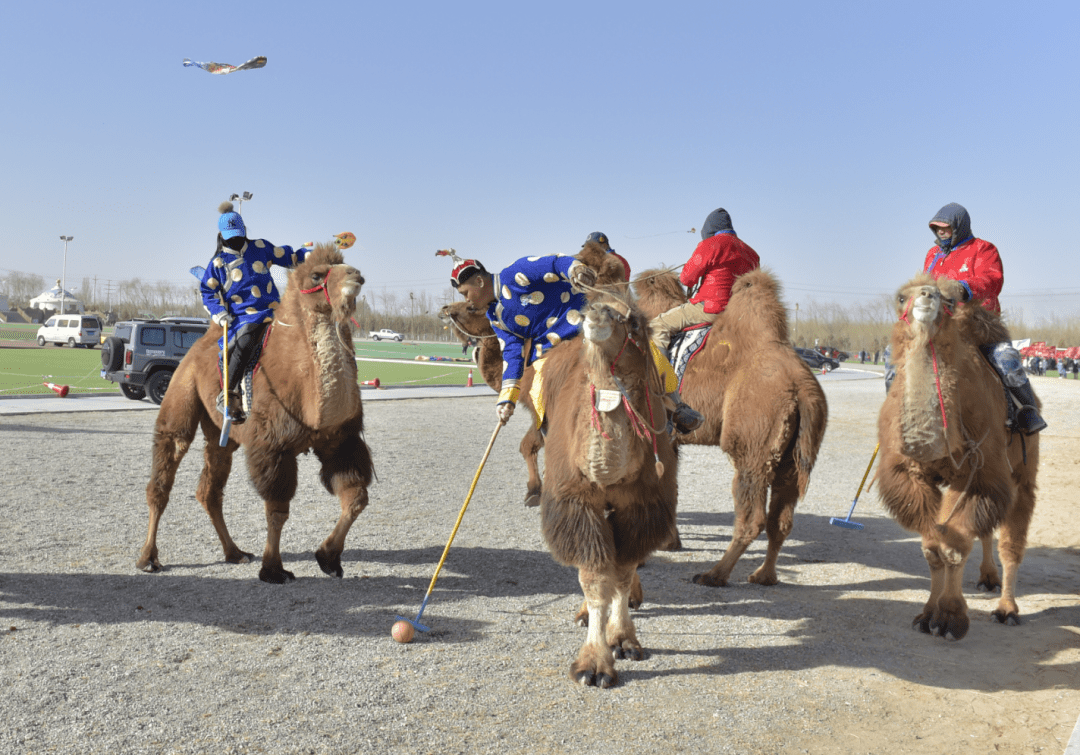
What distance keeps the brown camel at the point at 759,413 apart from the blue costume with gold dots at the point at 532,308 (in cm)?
114

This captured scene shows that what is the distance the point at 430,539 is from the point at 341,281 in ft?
8.90

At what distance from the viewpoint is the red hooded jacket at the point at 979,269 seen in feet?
17.6

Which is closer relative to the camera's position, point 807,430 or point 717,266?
point 807,430

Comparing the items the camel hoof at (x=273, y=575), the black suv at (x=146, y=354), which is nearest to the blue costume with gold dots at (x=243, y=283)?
the camel hoof at (x=273, y=575)

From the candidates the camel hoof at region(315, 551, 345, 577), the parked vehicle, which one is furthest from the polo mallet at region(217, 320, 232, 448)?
the parked vehicle

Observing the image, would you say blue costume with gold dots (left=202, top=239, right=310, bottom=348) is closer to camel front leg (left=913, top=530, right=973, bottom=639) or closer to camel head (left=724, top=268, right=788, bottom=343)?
camel head (left=724, top=268, right=788, bottom=343)

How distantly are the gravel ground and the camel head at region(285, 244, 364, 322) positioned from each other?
1.91 m

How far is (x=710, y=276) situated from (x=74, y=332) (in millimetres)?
41225

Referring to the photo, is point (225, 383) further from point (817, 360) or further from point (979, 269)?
point (817, 360)

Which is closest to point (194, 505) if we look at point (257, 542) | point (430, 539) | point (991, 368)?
point (257, 542)

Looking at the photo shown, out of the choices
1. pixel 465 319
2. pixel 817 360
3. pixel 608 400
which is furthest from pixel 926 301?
pixel 817 360

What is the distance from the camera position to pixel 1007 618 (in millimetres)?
5125

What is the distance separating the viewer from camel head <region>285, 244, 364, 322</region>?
5.19 metres

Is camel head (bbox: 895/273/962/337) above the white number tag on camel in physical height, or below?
above
